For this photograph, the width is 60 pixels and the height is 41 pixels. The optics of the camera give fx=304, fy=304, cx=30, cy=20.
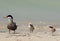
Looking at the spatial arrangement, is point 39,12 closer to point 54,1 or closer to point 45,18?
point 45,18

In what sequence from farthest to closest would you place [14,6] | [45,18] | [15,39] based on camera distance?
1. [14,6]
2. [45,18]
3. [15,39]

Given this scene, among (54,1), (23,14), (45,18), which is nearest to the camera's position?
(45,18)

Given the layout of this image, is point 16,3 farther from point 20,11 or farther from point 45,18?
point 45,18

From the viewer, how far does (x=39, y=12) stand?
37406 millimetres

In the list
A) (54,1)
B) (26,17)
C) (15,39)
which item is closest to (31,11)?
(26,17)

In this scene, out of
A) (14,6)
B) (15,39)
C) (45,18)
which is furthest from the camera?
(14,6)

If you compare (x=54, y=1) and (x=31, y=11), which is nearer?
(x=31, y=11)

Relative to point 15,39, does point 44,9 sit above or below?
above

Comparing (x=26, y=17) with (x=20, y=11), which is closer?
(x=26, y=17)

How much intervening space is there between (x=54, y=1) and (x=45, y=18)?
10.9 meters

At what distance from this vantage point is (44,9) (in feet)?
127

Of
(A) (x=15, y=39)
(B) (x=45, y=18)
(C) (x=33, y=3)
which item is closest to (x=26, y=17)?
(B) (x=45, y=18)

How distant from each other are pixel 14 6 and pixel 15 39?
2541cm

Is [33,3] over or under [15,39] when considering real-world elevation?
over
